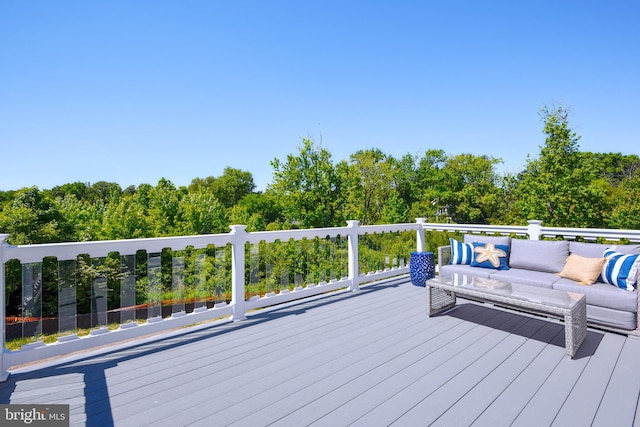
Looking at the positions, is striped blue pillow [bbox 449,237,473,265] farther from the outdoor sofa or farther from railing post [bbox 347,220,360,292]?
railing post [bbox 347,220,360,292]

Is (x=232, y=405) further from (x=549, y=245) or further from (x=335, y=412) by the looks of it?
(x=549, y=245)

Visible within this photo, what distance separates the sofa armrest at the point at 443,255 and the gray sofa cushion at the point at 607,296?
4.36ft

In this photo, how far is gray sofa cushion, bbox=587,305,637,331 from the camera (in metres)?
2.81

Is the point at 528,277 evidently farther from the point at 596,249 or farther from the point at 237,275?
the point at 237,275

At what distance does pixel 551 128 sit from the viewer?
15.3m

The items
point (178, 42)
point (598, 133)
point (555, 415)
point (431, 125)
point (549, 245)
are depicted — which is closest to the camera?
point (555, 415)

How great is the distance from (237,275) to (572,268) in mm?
3545

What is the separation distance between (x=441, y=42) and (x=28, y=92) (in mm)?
22920

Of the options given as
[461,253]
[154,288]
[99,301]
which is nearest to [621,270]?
[461,253]

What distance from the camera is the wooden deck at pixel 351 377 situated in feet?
5.75

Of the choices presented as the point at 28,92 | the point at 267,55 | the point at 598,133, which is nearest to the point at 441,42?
the point at 267,55

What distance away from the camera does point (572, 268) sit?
3.34 meters

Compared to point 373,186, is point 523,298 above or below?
below

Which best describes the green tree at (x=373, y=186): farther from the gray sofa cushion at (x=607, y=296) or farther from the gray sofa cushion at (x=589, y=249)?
the gray sofa cushion at (x=607, y=296)
